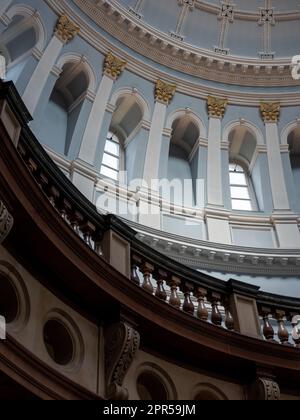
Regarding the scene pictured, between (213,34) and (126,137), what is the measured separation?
5.57m

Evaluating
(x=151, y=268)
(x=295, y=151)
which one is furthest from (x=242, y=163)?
(x=151, y=268)

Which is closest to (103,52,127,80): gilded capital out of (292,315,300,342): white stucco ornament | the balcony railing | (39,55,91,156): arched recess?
(39,55,91,156): arched recess

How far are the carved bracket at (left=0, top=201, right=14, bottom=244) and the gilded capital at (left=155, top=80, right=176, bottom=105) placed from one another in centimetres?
1419

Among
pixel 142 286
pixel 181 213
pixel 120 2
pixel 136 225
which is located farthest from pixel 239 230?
pixel 142 286

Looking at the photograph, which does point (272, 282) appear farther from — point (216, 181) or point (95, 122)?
point (95, 122)

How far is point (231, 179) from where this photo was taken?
20969mm

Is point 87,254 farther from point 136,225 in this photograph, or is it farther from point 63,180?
point 136,225

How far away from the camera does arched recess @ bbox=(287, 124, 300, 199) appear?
69.3 feet

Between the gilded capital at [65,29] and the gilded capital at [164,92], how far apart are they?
332cm

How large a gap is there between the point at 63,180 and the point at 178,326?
102 inches

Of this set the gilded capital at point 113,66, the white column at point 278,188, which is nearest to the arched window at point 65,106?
the gilded capital at point 113,66

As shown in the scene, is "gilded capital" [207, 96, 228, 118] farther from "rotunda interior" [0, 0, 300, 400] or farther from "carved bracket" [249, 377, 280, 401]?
"carved bracket" [249, 377, 280, 401]

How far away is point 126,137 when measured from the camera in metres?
20.4
